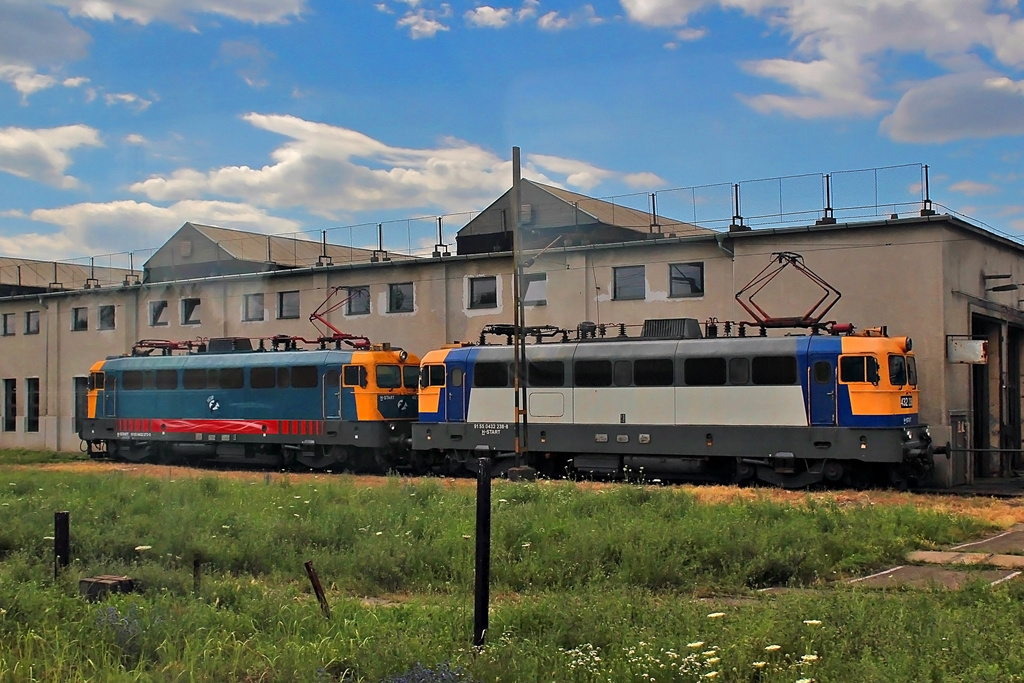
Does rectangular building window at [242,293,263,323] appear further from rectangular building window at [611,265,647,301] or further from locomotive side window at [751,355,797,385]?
locomotive side window at [751,355,797,385]

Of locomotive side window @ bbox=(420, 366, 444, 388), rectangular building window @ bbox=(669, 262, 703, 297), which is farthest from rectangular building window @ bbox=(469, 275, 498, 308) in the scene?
Result: rectangular building window @ bbox=(669, 262, 703, 297)

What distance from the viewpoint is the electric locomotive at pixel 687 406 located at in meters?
21.6

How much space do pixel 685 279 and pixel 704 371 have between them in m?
6.16

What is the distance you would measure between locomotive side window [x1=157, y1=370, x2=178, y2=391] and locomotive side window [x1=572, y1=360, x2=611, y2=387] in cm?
1480

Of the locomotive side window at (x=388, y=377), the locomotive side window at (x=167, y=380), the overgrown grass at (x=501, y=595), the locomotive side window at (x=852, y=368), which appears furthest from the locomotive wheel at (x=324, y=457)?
the locomotive side window at (x=852, y=368)

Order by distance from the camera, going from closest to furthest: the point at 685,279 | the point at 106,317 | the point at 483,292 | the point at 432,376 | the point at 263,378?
the point at 432,376 → the point at 685,279 → the point at 263,378 → the point at 483,292 → the point at 106,317

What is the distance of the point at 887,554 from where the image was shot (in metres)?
12.6

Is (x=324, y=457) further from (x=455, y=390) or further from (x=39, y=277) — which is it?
(x=39, y=277)

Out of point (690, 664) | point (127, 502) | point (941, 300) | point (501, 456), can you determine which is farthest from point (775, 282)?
point (690, 664)

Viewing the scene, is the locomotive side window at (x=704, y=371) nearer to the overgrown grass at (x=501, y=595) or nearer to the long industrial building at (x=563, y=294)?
the long industrial building at (x=563, y=294)

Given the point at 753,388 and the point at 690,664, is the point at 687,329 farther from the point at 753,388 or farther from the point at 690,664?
the point at 690,664

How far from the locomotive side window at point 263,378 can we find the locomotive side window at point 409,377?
392cm

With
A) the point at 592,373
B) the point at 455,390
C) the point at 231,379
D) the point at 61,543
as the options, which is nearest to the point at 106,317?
the point at 231,379

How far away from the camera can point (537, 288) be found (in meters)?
31.5
